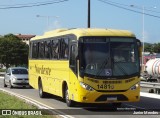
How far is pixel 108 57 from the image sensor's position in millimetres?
15609

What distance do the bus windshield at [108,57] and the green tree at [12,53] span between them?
8689 cm

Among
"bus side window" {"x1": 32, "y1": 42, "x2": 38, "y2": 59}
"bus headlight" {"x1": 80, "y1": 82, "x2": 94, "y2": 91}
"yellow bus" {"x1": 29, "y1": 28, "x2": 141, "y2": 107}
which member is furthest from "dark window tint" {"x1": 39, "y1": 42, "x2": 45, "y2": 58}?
"bus headlight" {"x1": 80, "y1": 82, "x2": 94, "y2": 91}

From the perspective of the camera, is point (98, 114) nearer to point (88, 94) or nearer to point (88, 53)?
point (88, 94)

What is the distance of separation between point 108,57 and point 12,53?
8909 centimetres

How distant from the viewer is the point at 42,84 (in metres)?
21.8

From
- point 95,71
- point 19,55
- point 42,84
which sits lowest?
point 19,55

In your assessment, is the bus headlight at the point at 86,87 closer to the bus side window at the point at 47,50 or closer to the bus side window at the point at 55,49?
the bus side window at the point at 55,49

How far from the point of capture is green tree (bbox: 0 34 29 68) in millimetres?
101875

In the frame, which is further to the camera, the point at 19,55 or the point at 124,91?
the point at 19,55

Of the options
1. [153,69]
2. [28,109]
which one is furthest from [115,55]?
[153,69]

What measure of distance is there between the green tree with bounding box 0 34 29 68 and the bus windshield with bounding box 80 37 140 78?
86.9m

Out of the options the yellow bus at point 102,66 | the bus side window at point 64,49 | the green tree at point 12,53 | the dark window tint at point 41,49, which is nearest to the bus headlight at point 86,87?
the yellow bus at point 102,66

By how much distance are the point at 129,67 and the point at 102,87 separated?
1.28 m

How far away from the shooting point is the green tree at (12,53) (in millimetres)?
101875
